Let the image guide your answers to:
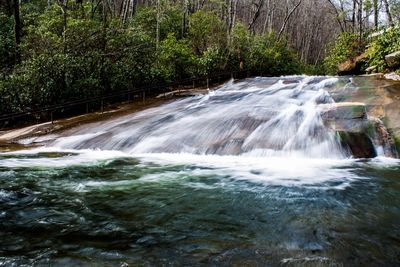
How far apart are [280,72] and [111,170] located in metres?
23.3

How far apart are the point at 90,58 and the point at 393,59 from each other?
1443cm

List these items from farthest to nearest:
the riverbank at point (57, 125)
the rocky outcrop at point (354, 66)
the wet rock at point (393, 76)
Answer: the rocky outcrop at point (354, 66)
the wet rock at point (393, 76)
the riverbank at point (57, 125)

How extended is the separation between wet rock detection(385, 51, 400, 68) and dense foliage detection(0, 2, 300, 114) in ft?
32.5

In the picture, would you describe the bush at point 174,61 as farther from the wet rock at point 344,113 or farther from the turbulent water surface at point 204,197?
the wet rock at point 344,113

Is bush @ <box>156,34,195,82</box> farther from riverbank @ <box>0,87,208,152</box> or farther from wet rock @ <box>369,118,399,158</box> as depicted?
wet rock @ <box>369,118,399,158</box>

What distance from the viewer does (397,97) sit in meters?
12.3

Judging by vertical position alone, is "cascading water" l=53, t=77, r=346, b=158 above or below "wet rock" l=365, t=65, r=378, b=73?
below

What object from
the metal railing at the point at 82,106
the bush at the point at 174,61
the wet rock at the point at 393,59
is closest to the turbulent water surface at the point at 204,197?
the metal railing at the point at 82,106

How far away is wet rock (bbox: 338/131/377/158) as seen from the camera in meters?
9.59

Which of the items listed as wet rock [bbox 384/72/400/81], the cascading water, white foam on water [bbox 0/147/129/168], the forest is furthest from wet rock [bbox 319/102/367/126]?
the forest

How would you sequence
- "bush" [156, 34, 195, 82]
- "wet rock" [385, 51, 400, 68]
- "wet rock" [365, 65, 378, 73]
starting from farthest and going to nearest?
1. "wet rock" [365, 65, 378, 73]
2. "bush" [156, 34, 195, 82]
3. "wet rock" [385, 51, 400, 68]

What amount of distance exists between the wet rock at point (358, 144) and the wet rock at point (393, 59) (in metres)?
9.89

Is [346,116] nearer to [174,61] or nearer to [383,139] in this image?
[383,139]

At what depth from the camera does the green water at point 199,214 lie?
→ 13.1ft
